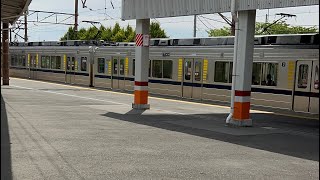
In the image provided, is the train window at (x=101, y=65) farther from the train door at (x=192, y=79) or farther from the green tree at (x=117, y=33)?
the green tree at (x=117, y=33)

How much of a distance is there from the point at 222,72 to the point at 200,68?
57.3 inches

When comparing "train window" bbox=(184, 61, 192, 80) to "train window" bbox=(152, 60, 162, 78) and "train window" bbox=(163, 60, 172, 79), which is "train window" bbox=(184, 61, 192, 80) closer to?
"train window" bbox=(163, 60, 172, 79)

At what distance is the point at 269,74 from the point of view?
1667cm

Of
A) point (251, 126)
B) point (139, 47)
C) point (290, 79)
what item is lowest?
point (251, 126)

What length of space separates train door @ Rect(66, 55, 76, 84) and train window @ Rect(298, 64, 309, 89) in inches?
715

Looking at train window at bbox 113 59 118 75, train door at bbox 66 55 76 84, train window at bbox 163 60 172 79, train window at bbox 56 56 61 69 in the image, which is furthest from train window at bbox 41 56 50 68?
train window at bbox 163 60 172 79

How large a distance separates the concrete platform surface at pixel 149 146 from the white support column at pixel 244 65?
46cm

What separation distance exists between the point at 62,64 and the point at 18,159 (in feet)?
81.5

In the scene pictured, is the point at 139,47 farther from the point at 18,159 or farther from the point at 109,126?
the point at 18,159

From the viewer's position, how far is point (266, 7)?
1048 centimetres

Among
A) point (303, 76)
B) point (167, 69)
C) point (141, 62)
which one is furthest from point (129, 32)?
point (303, 76)

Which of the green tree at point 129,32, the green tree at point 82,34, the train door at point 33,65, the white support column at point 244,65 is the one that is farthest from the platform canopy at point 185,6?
the green tree at point 82,34

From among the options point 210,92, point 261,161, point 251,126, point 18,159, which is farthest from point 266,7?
point 210,92

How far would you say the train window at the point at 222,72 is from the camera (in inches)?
731
